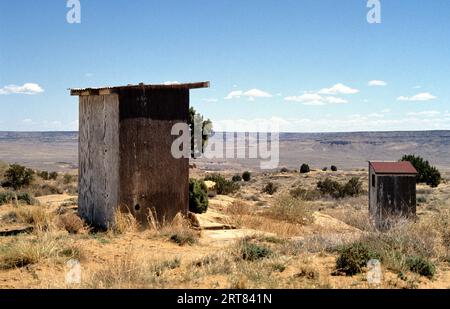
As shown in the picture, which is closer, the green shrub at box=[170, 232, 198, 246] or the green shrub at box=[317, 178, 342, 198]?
the green shrub at box=[170, 232, 198, 246]

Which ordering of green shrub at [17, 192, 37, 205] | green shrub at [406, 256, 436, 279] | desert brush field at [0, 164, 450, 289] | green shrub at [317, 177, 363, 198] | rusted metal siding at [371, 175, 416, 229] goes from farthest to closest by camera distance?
green shrub at [317, 177, 363, 198] → green shrub at [17, 192, 37, 205] → rusted metal siding at [371, 175, 416, 229] → green shrub at [406, 256, 436, 279] → desert brush field at [0, 164, 450, 289]

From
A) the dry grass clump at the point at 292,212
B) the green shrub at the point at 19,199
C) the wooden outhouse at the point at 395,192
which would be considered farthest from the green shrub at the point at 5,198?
the wooden outhouse at the point at 395,192

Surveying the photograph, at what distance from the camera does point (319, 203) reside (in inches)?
973

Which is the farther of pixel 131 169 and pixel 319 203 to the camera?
pixel 319 203

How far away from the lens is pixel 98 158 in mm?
12219

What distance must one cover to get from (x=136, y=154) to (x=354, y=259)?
5.72m

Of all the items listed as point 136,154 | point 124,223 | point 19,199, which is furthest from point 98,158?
point 19,199

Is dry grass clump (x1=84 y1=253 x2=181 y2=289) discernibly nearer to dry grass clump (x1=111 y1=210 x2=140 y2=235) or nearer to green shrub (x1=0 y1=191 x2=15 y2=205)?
dry grass clump (x1=111 y1=210 x2=140 y2=235)

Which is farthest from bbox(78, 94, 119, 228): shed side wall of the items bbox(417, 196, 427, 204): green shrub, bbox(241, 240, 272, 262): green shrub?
bbox(417, 196, 427, 204): green shrub

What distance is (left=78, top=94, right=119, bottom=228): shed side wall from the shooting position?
37.9 ft
